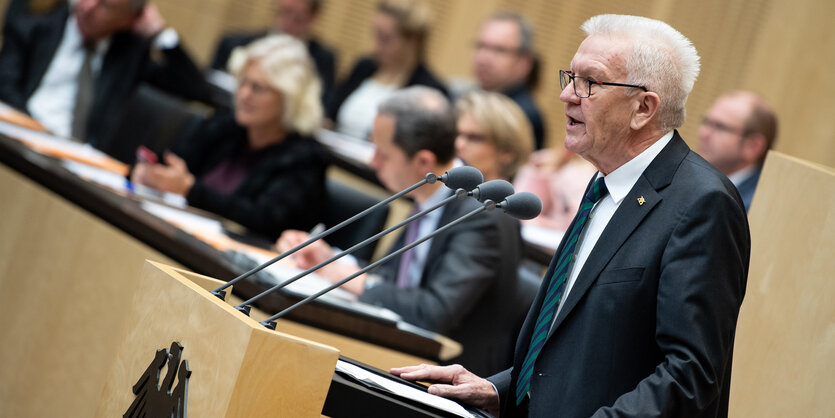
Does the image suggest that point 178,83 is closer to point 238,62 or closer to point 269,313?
point 238,62

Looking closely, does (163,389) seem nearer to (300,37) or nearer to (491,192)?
(491,192)

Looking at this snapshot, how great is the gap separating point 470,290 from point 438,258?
6.5 inches

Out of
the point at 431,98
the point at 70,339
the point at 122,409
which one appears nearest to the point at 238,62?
the point at 431,98

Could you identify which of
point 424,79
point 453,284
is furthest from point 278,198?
point 424,79

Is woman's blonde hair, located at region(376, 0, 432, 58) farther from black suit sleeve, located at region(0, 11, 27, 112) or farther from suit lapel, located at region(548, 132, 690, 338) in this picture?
suit lapel, located at region(548, 132, 690, 338)

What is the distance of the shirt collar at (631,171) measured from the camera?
1929 millimetres

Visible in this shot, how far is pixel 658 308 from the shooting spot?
176 cm

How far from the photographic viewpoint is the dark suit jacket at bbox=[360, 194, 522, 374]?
336 cm

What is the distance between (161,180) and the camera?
4258 mm

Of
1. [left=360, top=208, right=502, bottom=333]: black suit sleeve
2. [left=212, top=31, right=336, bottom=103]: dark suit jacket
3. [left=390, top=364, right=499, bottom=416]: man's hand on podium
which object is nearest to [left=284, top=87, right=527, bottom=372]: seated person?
[left=360, top=208, right=502, bottom=333]: black suit sleeve

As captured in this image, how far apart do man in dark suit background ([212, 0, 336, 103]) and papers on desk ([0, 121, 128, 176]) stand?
283 centimetres

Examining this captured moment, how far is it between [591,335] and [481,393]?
31cm

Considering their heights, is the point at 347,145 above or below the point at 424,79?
below

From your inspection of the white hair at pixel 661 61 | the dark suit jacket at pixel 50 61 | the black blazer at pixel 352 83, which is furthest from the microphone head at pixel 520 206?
the black blazer at pixel 352 83
